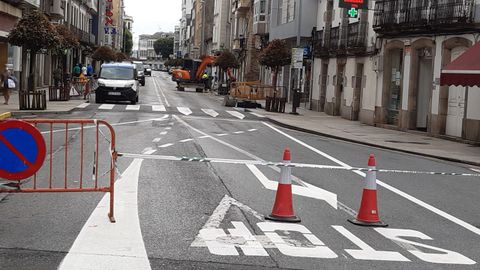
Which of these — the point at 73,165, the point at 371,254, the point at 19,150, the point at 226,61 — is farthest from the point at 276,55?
the point at 371,254

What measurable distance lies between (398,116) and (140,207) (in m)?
20.8

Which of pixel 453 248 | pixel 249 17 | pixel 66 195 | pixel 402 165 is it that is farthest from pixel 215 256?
pixel 249 17

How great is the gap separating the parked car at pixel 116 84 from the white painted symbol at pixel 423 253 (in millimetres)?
27026

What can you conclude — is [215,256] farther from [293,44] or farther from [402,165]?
[293,44]

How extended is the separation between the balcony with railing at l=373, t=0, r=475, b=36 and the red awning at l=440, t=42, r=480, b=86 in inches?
A: 94.1

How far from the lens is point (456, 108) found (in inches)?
926

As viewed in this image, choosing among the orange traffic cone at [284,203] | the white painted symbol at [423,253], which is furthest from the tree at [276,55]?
the white painted symbol at [423,253]

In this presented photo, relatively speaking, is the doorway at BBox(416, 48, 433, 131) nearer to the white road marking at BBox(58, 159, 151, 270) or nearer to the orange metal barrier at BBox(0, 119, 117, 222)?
the orange metal barrier at BBox(0, 119, 117, 222)

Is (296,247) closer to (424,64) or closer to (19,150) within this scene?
(19,150)

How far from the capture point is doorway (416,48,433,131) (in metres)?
26.5

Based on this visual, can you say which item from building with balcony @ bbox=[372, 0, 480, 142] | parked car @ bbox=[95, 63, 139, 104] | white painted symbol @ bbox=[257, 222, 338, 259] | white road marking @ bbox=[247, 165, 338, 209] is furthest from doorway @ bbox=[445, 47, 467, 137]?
white painted symbol @ bbox=[257, 222, 338, 259]

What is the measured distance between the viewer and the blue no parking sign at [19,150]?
7.52m

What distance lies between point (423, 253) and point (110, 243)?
3.17 meters

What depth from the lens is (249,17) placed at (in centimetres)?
6556
